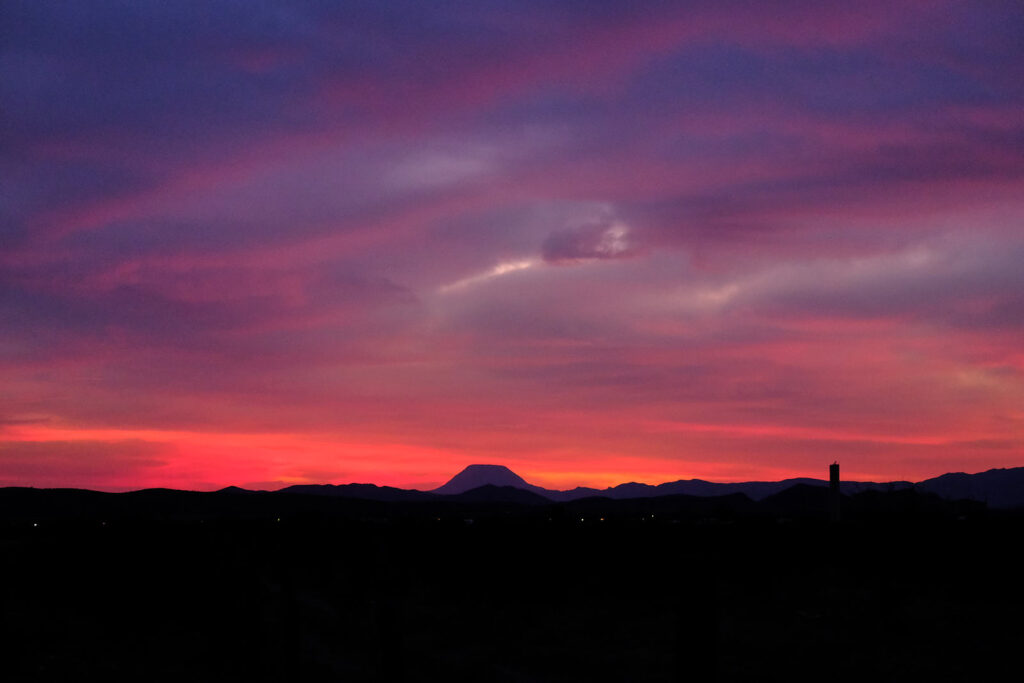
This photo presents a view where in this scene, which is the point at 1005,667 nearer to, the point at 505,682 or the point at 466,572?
the point at 505,682

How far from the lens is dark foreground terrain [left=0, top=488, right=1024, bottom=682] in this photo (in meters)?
31.1

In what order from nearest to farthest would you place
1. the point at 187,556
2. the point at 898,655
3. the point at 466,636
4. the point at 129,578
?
the point at 898,655, the point at 466,636, the point at 129,578, the point at 187,556

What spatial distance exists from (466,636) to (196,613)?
12801mm

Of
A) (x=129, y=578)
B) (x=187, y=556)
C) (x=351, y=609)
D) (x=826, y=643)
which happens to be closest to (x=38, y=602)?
(x=129, y=578)

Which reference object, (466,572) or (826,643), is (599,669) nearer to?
(826,643)

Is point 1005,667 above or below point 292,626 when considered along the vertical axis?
below

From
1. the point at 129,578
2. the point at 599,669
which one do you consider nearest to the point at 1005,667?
the point at 599,669

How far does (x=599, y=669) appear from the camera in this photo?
32.4 m

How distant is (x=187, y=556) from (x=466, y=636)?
22839 millimetres

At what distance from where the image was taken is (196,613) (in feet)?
143

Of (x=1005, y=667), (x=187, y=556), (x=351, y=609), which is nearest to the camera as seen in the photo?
(x=1005, y=667)

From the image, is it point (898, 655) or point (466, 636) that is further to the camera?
point (466, 636)

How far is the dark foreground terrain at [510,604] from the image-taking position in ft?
102

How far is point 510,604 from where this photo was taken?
47.7 meters
